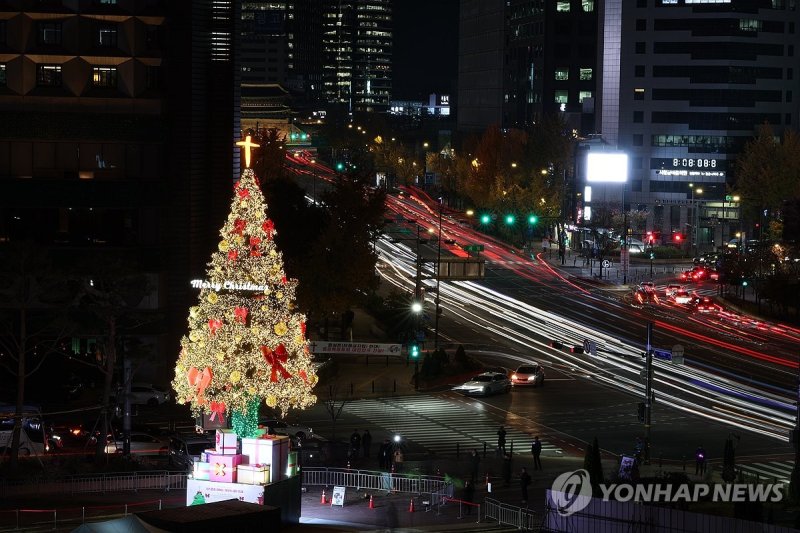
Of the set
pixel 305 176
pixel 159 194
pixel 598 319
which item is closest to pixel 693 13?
pixel 305 176

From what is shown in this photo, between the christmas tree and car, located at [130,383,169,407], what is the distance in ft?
82.4

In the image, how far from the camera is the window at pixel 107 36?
65.2 metres

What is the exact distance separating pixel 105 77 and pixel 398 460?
91.7ft

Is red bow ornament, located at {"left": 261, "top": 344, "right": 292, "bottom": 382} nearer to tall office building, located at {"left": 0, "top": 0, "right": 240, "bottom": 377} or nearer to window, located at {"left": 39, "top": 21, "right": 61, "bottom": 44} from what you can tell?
tall office building, located at {"left": 0, "top": 0, "right": 240, "bottom": 377}

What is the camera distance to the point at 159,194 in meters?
66.2

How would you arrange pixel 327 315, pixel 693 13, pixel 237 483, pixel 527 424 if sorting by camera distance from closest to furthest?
pixel 237 483 < pixel 527 424 < pixel 327 315 < pixel 693 13

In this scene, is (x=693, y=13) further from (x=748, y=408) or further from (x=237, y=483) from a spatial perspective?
(x=237, y=483)

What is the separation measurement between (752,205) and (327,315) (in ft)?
246

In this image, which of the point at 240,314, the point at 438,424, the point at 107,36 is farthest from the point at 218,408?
the point at 107,36

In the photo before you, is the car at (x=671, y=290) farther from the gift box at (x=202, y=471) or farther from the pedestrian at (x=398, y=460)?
the gift box at (x=202, y=471)

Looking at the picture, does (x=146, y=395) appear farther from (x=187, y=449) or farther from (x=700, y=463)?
(x=700, y=463)

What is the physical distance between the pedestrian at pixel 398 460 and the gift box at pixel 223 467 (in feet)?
37.7

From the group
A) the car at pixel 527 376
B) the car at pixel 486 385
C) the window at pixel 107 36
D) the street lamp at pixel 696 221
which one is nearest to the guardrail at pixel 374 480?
the car at pixel 486 385

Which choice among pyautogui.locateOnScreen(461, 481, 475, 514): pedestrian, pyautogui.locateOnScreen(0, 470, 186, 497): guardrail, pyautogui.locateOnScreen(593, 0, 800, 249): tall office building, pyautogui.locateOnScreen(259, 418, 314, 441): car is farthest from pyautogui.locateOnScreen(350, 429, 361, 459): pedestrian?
pyautogui.locateOnScreen(593, 0, 800, 249): tall office building
